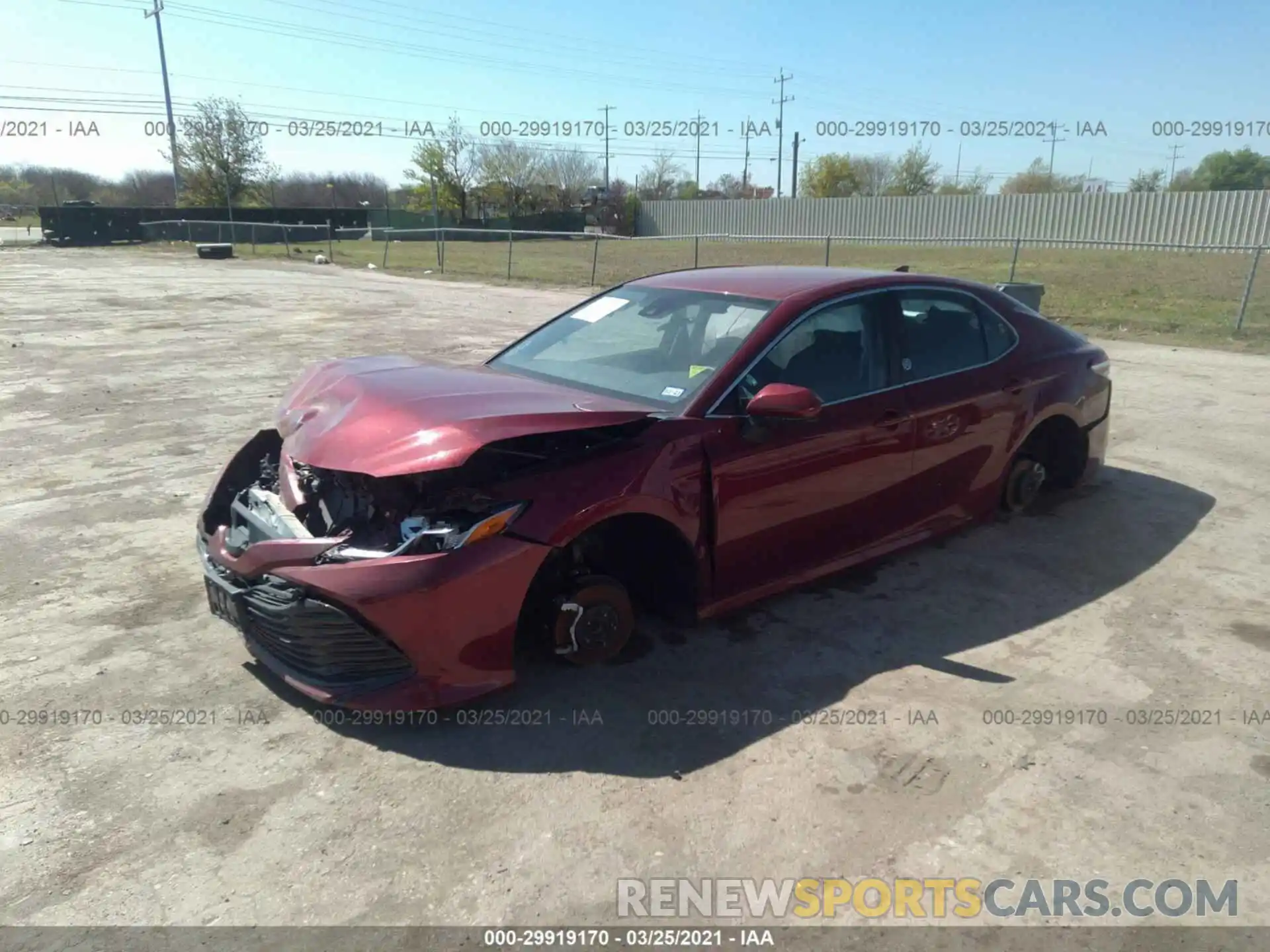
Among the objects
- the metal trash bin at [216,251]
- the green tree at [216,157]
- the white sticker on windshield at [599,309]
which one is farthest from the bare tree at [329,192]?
the white sticker on windshield at [599,309]

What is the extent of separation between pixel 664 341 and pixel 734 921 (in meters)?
2.64

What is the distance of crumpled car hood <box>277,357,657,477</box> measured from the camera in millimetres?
3162

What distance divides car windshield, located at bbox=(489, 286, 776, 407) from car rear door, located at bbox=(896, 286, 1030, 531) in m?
0.97

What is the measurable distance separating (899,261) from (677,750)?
31076 mm

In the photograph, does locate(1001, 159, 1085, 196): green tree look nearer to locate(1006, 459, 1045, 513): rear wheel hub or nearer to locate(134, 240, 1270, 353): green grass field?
locate(134, 240, 1270, 353): green grass field

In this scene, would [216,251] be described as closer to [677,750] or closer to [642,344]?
[642,344]

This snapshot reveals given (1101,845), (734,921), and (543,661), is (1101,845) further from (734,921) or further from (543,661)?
(543,661)

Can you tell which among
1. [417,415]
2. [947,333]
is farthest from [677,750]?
[947,333]

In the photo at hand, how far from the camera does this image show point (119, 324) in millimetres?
14164

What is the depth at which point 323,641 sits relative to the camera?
10.3 ft

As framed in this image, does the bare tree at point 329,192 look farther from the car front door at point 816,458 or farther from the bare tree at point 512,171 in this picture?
the car front door at point 816,458

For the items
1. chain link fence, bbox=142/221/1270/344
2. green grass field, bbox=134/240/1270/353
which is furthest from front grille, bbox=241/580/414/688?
green grass field, bbox=134/240/1270/353

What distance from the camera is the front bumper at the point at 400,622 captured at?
3047 mm

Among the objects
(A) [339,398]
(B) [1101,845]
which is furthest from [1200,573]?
(A) [339,398]
